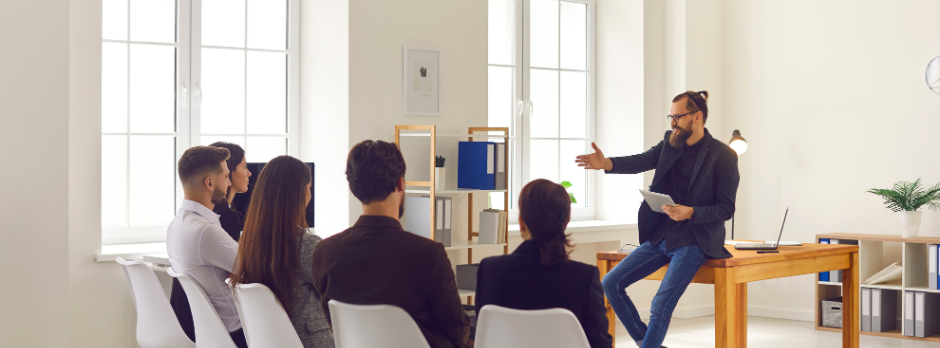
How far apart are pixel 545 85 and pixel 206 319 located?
3890 millimetres

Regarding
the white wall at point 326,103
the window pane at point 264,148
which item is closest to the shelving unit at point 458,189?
the white wall at point 326,103

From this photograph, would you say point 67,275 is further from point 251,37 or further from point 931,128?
point 931,128

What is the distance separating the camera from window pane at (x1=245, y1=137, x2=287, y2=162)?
4871 millimetres

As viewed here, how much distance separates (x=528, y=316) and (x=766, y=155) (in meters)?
4.77

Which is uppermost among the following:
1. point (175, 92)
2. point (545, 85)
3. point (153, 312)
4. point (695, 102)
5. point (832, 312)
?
point (545, 85)

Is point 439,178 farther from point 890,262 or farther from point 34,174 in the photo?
point 890,262

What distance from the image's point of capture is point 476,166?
4.84m

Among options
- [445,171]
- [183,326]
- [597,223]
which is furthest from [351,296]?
[597,223]

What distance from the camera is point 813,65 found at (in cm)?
602

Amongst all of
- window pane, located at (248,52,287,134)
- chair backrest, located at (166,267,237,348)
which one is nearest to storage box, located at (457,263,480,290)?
A: window pane, located at (248,52,287,134)

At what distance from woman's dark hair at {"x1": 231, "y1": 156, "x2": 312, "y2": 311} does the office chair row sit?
0.09m

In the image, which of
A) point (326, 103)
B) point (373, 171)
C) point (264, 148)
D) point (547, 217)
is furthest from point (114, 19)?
point (547, 217)

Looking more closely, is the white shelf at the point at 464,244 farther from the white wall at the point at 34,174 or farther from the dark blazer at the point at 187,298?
the white wall at the point at 34,174

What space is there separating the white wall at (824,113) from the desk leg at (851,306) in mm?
1377
